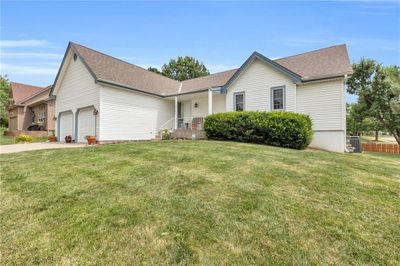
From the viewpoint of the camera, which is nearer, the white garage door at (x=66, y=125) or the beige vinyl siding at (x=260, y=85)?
the beige vinyl siding at (x=260, y=85)

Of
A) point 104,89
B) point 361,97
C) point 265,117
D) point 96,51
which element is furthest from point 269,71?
point 361,97

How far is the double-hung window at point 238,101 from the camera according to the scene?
1441 cm

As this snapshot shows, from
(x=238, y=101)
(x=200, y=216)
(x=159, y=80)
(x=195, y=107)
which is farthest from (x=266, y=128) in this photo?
(x=159, y=80)

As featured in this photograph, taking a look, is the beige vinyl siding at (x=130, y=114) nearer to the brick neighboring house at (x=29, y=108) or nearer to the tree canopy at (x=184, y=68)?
the brick neighboring house at (x=29, y=108)

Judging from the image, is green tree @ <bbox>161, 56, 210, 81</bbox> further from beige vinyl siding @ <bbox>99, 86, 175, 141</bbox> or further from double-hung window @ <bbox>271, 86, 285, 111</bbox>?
double-hung window @ <bbox>271, 86, 285, 111</bbox>

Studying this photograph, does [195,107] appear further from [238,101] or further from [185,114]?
[238,101]

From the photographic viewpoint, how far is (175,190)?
4.12 metres

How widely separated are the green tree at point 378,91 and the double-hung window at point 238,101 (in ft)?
50.4

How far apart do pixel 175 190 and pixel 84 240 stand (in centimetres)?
174

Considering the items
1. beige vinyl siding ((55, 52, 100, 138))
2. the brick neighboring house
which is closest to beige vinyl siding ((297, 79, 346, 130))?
beige vinyl siding ((55, 52, 100, 138))

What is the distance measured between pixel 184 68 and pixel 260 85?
2805cm

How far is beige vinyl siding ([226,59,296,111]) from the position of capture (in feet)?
41.6

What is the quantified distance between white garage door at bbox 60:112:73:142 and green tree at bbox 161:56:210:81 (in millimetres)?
24524

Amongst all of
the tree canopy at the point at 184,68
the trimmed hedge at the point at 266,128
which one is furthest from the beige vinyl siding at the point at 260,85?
the tree canopy at the point at 184,68
